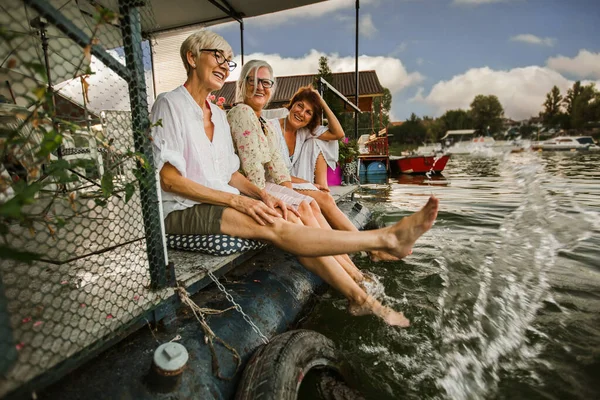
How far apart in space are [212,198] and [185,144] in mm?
389

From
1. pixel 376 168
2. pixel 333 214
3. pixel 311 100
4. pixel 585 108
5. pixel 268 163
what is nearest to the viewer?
pixel 268 163

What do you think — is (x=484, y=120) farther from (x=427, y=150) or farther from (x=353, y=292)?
(x=353, y=292)

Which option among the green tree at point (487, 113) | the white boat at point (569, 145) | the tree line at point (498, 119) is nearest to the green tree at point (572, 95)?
the tree line at point (498, 119)

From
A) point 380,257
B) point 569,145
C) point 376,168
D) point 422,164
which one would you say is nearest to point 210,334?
point 380,257

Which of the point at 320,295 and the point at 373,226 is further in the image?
the point at 373,226

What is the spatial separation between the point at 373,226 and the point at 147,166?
3.84m

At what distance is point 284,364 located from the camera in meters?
1.38

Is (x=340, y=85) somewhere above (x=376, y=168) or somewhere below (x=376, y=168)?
above

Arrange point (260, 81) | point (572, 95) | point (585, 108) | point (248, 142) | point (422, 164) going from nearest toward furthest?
1. point (248, 142)
2. point (260, 81)
3. point (422, 164)
4. point (585, 108)
5. point (572, 95)

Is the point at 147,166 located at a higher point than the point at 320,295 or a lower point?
higher

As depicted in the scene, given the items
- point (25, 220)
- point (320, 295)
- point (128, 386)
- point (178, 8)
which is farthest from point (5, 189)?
point (178, 8)

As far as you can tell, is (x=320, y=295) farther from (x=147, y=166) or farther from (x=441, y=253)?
(x=441, y=253)

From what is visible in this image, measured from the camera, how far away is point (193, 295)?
6.03ft

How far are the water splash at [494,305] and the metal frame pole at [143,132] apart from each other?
5.43ft
